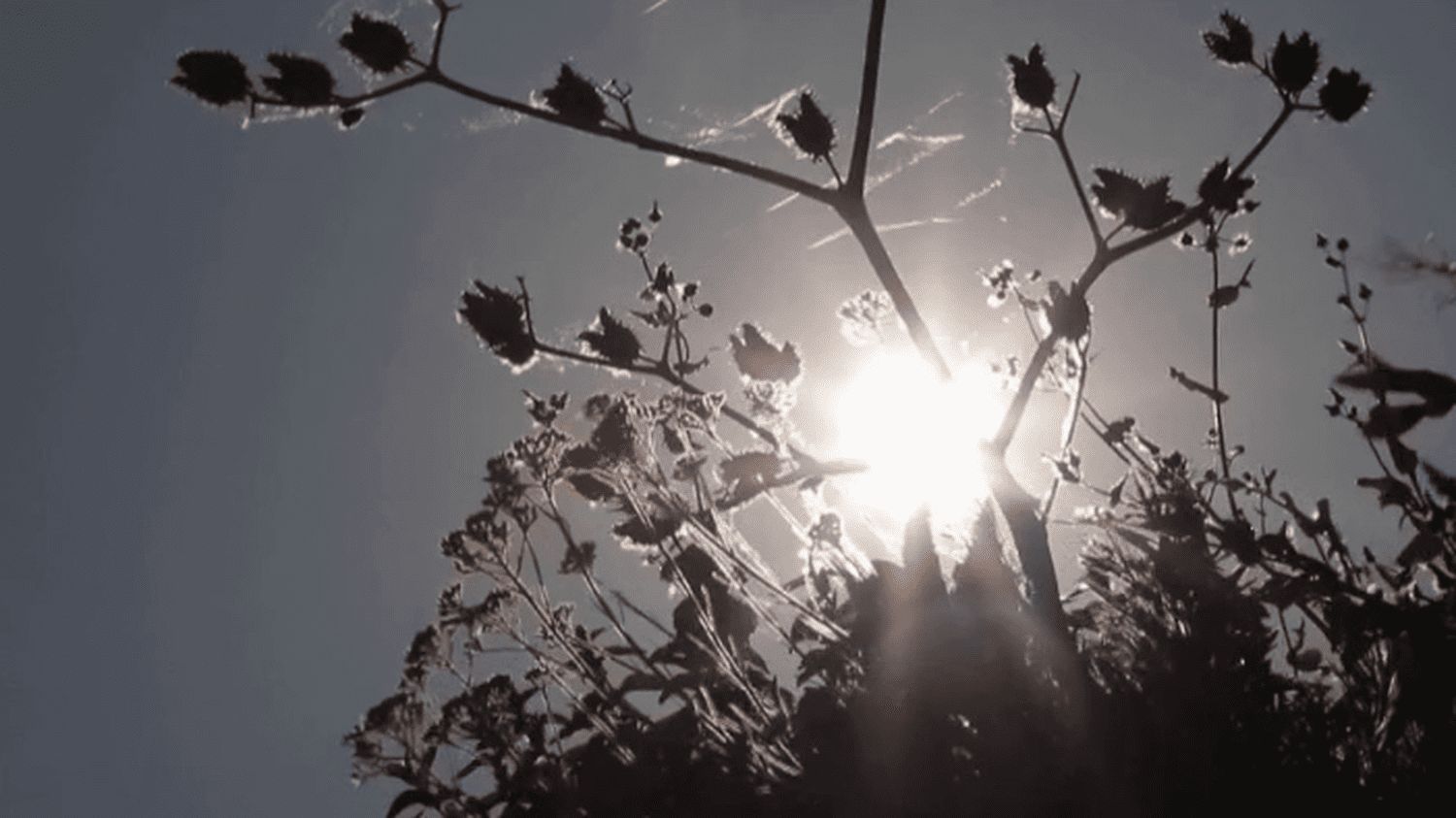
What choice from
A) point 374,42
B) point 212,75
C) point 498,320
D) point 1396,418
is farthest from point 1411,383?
point 212,75

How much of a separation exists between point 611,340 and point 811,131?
2.43ft

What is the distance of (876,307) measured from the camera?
323 centimetres

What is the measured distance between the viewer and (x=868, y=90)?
7.63ft

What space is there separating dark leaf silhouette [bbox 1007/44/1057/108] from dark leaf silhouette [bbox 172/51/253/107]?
6.45 ft

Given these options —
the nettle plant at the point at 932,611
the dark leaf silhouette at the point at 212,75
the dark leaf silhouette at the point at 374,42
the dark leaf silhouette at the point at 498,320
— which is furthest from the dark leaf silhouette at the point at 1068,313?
the dark leaf silhouette at the point at 212,75

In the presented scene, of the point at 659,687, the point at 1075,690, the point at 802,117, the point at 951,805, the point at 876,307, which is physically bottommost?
the point at 951,805

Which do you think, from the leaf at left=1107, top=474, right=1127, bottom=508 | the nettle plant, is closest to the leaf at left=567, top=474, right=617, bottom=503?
the nettle plant

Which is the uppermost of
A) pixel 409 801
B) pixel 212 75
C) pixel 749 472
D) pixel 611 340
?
pixel 212 75

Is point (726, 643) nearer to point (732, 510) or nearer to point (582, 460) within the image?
point (732, 510)

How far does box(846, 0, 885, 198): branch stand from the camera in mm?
2312

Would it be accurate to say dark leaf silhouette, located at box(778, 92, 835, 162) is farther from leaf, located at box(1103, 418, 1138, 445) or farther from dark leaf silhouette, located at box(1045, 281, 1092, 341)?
leaf, located at box(1103, 418, 1138, 445)

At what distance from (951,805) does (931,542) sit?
1.45 ft

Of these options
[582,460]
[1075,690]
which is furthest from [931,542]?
[582,460]

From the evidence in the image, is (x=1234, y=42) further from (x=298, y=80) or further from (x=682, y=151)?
(x=298, y=80)
